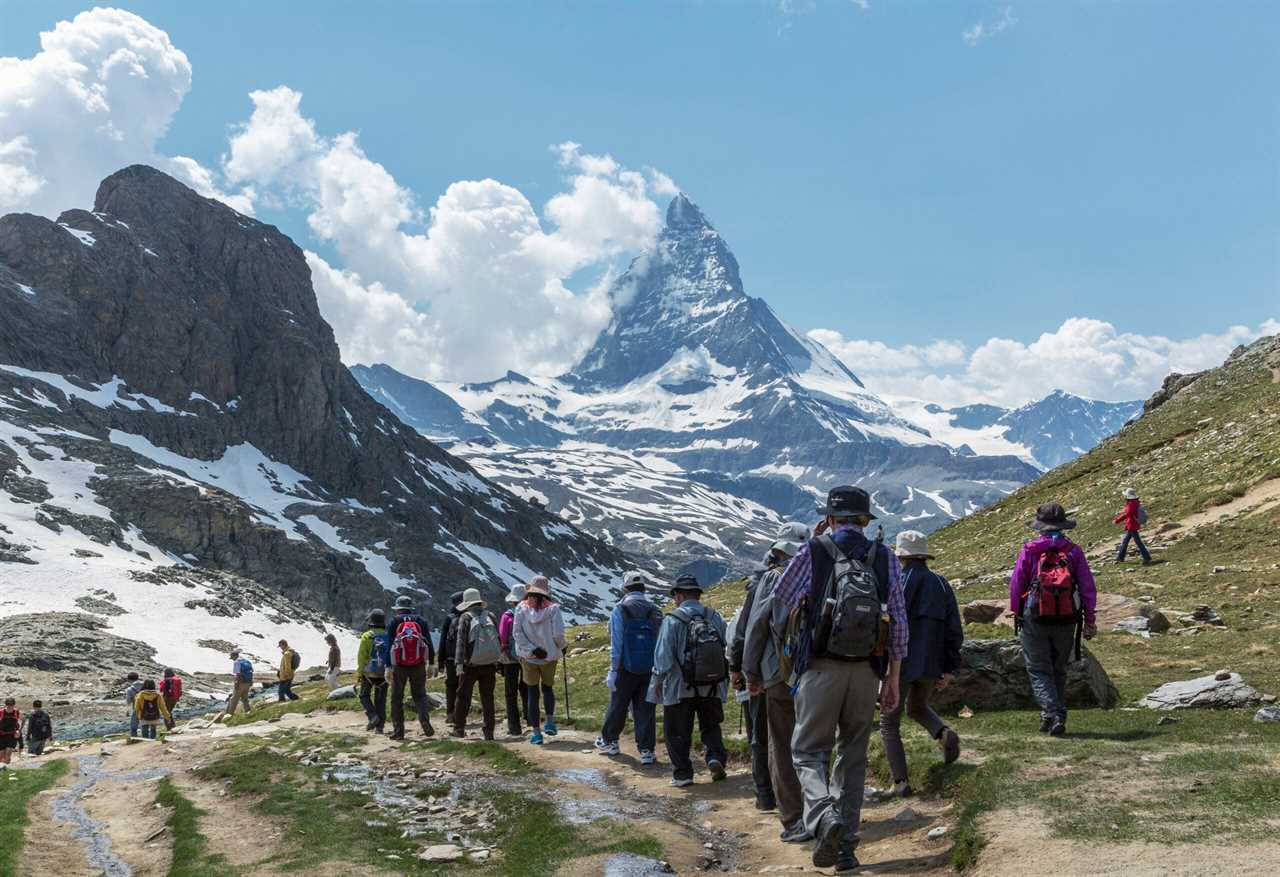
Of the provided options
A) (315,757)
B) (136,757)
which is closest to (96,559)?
(136,757)

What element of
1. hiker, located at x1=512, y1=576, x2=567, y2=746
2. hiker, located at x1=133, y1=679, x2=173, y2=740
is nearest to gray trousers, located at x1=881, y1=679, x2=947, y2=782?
hiker, located at x1=512, y1=576, x2=567, y2=746

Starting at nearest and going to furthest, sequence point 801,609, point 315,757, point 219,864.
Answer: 1. point 801,609
2. point 219,864
3. point 315,757

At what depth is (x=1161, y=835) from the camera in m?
9.12

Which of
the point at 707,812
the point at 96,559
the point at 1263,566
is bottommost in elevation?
the point at 707,812

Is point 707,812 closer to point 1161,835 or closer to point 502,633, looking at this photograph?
point 1161,835

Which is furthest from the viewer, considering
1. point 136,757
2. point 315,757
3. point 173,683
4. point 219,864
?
point 173,683

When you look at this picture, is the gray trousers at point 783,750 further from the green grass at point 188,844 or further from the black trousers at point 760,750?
→ the green grass at point 188,844

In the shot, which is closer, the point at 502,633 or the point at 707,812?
the point at 707,812

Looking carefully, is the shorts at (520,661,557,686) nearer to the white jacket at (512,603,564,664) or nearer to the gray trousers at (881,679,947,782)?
the white jacket at (512,603,564,664)

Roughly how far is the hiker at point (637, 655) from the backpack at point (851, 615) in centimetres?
713

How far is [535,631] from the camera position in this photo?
2031 centimetres

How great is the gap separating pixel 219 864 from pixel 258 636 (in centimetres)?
10345

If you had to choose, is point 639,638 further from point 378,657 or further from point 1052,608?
point 378,657

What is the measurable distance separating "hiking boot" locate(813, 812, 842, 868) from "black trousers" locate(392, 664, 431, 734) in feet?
46.9
